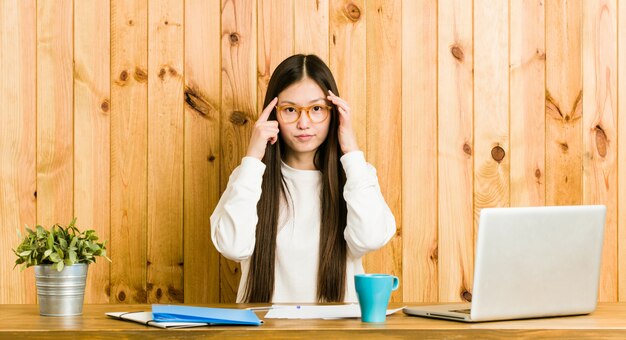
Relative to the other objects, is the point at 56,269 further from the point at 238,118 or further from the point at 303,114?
the point at 238,118

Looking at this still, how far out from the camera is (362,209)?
218cm

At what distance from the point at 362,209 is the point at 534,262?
30.2 inches

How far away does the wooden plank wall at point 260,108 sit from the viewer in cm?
251

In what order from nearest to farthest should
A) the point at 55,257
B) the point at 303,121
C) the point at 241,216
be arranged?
the point at 55,257
the point at 241,216
the point at 303,121

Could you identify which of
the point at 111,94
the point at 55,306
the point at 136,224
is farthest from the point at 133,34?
the point at 55,306

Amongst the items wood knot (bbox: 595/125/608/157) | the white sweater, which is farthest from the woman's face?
wood knot (bbox: 595/125/608/157)

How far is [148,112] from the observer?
252cm

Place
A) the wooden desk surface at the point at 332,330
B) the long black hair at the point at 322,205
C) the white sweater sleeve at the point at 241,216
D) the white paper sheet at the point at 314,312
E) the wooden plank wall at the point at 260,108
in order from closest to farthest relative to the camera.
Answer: the wooden desk surface at the point at 332,330 < the white paper sheet at the point at 314,312 < the white sweater sleeve at the point at 241,216 < the long black hair at the point at 322,205 < the wooden plank wall at the point at 260,108

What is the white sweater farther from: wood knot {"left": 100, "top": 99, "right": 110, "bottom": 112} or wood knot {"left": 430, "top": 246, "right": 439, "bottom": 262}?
wood knot {"left": 100, "top": 99, "right": 110, "bottom": 112}

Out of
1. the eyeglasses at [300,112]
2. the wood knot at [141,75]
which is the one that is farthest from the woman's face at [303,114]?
the wood knot at [141,75]

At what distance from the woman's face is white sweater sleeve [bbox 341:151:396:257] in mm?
120

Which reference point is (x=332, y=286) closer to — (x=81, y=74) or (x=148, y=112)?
(x=148, y=112)

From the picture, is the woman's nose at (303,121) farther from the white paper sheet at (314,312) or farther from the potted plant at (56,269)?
the potted plant at (56,269)

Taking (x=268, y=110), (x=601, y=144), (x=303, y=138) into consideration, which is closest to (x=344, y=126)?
(x=303, y=138)
